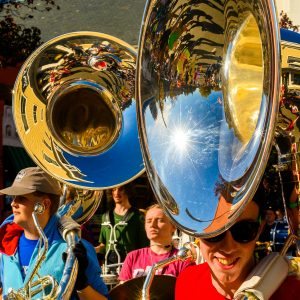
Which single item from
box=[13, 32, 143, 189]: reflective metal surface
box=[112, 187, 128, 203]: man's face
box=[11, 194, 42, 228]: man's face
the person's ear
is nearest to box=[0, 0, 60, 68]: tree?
box=[112, 187, 128, 203]: man's face

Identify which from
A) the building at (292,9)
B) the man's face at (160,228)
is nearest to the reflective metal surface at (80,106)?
the man's face at (160,228)

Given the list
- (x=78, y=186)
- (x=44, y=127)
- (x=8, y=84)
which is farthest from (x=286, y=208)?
(x=8, y=84)

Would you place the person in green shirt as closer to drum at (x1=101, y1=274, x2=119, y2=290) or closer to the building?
drum at (x1=101, y1=274, x2=119, y2=290)

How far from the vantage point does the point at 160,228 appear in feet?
12.8

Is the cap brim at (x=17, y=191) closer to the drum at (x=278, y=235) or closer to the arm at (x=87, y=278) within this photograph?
the arm at (x=87, y=278)

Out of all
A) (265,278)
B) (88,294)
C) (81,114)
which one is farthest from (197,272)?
(81,114)

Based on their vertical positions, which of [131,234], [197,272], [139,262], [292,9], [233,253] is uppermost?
[292,9]

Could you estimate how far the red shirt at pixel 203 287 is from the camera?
183cm

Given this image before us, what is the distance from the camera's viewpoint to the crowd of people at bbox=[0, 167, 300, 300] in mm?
1936

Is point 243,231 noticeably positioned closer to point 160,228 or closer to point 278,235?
point 278,235

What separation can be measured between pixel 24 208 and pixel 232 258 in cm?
157

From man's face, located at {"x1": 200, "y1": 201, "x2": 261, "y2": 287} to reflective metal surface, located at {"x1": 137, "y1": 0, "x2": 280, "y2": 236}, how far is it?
0.07 meters

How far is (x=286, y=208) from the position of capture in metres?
2.03

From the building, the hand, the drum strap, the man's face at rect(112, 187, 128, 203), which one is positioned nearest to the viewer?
the drum strap
